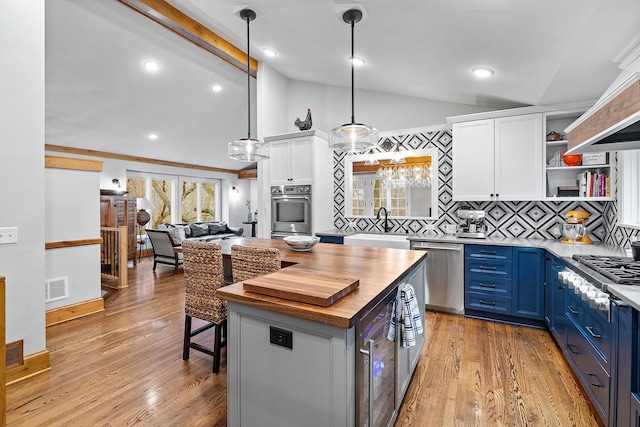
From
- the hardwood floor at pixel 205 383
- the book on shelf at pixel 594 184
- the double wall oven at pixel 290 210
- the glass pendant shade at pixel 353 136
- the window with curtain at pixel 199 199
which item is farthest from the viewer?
the window with curtain at pixel 199 199

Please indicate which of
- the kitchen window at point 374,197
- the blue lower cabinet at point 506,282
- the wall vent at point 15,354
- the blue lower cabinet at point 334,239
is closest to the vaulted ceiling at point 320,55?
the kitchen window at point 374,197

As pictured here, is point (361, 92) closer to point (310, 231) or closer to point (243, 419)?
point (310, 231)

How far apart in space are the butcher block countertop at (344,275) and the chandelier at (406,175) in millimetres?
1923

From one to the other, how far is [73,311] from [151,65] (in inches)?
141

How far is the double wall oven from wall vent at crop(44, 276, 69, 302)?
2541 millimetres

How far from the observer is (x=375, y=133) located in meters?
2.48

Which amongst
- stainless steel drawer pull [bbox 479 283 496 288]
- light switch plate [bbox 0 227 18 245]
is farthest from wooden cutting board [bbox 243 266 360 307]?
stainless steel drawer pull [bbox 479 283 496 288]

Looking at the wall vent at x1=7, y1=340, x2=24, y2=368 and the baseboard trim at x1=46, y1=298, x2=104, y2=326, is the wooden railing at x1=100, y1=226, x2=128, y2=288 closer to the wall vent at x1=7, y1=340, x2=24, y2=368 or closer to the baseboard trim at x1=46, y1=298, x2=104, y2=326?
the baseboard trim at x1=46, y1=298, x2=104, y2=326

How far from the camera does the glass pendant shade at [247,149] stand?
2.86 meters

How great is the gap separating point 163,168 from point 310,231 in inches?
237

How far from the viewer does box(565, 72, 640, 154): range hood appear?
4.04 feet

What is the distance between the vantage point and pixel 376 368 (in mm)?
1466

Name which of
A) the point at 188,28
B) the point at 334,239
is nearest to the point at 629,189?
the point at 334,239

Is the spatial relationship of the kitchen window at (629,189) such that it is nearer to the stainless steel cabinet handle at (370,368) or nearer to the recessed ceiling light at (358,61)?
the recessed ceiling light at (358,61)
